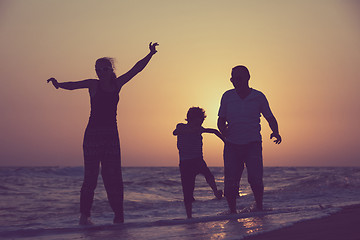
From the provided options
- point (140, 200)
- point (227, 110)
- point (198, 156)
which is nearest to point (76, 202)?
point (140, 200)

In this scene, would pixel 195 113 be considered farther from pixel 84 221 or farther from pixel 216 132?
pixel 84 221

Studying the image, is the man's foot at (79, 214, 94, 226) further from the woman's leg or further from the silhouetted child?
the silhouetted child

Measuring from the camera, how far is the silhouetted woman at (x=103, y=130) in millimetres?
6082

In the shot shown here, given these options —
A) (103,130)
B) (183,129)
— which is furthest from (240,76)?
(103,130)

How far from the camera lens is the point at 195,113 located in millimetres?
7344

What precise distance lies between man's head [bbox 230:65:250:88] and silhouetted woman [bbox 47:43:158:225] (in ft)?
3.84

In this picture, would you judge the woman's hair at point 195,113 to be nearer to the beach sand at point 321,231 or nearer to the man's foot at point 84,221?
the man's foot at point 84,221

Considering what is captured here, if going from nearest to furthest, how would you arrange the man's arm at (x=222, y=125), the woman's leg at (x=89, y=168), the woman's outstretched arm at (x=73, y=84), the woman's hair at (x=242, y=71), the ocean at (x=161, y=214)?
1. the ocean at (x=161, y=214)
2. the woman's outstretched arm at (x=73, y=84)
3. the woman's leg at (x=89, y=168)
4. the woman's hair at (x=242, y=71)
5. the man's arm at (x=222, y=125)

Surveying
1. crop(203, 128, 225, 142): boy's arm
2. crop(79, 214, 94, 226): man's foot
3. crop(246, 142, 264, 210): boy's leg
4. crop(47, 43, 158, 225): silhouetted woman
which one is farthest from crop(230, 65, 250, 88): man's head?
crop(79, 214, 94, 226): man's foot

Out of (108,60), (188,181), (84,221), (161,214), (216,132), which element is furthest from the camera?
(161,214)

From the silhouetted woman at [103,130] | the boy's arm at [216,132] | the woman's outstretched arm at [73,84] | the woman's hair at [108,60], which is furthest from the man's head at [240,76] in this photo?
the woman's outstretched arm at [73,84]

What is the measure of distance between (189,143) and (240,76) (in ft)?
4.49

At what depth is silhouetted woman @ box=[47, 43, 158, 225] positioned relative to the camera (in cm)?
608

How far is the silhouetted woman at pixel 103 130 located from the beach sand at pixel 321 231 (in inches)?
98.8
